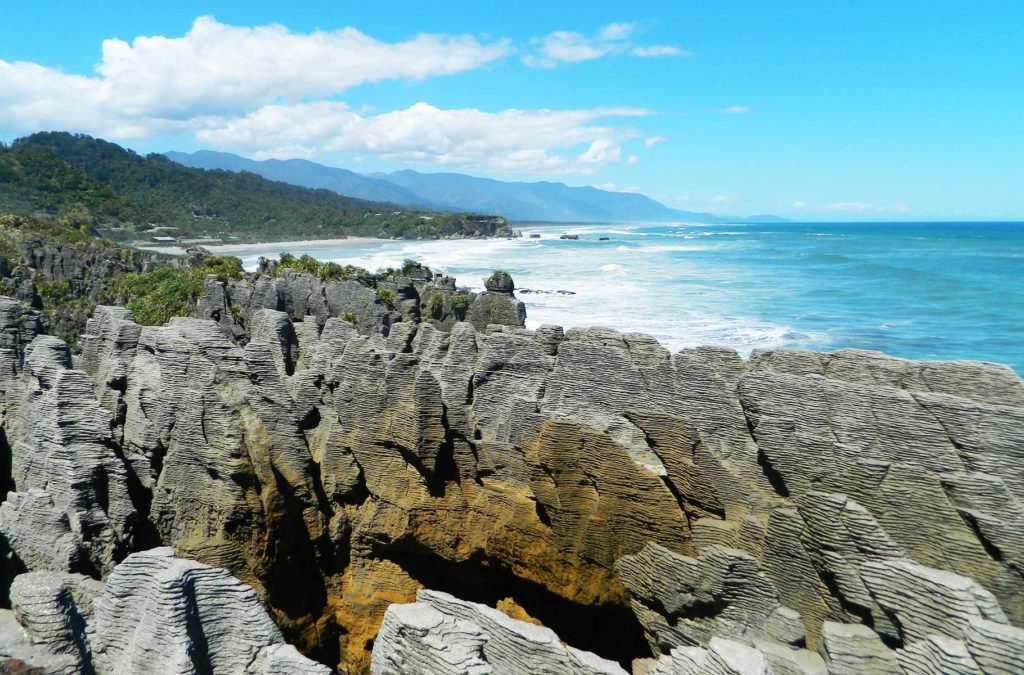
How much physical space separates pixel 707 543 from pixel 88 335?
8530 millimetres

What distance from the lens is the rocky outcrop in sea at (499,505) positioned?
4559 mm

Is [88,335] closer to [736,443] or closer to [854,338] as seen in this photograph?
[736,443]

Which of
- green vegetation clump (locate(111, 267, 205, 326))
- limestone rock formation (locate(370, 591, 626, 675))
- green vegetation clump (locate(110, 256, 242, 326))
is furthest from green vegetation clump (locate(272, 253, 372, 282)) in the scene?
limestone rock formation (locate(370, 591, 626, 675))

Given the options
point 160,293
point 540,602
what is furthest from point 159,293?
point 540,602

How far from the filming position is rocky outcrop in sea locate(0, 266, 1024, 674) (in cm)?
456

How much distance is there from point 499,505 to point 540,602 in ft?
3.86

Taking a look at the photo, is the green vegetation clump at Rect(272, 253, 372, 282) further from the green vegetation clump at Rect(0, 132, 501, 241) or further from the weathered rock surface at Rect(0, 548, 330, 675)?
the green vegetation clump at Rect(0, 132, 501, 241)

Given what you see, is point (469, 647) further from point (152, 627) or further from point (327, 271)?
point (327, 271)

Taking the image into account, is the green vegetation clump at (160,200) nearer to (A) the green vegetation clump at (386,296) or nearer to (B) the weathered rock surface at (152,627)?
(A) the green vegetation clump at (386,296)

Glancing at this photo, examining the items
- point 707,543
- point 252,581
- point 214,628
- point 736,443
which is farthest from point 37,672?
point 736,443

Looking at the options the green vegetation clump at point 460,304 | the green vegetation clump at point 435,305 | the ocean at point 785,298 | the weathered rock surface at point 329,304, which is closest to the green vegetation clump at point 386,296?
the weathered rock surface at point 329,304

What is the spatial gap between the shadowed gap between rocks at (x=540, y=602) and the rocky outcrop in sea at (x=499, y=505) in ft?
0.11

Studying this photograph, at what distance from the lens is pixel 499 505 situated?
7074 mm

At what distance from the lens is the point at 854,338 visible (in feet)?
101
